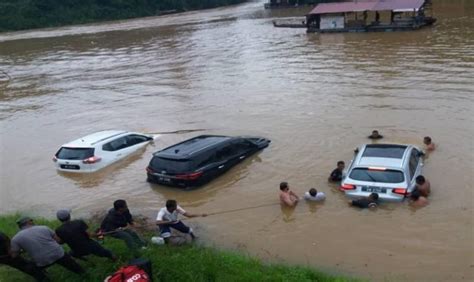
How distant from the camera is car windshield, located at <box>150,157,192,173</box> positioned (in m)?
15.9

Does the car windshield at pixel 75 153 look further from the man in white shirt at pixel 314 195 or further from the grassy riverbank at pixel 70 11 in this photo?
the grassy riverbank at pixel 70 11

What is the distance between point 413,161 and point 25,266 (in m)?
10.5

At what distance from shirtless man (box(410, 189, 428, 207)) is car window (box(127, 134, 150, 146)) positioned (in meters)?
10.4

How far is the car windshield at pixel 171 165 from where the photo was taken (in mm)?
15945

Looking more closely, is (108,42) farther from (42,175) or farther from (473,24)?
(42,175)

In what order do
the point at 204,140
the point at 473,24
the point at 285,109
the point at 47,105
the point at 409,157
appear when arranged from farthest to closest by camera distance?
the point at 473,24 → the point at 47,105 → the point at 285,109 → the point at 204,140 → the point at 409,157

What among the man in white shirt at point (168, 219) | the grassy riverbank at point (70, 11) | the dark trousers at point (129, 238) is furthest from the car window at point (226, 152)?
the grassy riverbank at point (70, 11)

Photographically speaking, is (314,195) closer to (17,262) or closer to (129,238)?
(129,238)

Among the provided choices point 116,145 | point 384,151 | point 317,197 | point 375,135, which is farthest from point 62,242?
point 375,135

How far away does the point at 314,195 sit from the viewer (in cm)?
1477

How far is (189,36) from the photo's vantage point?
6319 cm

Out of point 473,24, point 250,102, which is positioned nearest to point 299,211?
point 250,102

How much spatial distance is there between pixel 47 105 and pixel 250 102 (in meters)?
11.7

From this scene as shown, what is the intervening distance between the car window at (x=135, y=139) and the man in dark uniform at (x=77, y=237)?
34.5 ft
